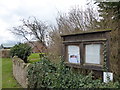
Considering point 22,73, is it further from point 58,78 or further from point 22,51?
point 22,51

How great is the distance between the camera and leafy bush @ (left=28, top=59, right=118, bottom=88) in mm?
3010

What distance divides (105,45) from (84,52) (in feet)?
2.40

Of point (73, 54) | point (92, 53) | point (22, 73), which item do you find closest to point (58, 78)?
point (73, 54)

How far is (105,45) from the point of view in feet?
10.6

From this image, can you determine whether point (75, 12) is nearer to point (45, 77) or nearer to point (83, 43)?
point (83, 43)

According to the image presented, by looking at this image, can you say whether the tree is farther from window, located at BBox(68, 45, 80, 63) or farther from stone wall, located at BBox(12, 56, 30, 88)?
window, located at BBox(68, 45, 80, 63)

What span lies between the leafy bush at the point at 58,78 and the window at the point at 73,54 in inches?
12.7

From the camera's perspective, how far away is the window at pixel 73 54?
3.99 m

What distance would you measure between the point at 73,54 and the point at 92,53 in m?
0.77

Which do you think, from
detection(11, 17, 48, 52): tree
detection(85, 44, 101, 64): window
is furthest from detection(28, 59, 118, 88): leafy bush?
detection(11, 17, 48, 52): tree

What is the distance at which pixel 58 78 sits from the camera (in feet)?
11.6

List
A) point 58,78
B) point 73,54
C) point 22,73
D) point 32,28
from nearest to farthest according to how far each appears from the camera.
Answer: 1. point 58,78
2. point 73,54
3. point 22,73
4. point 32,28

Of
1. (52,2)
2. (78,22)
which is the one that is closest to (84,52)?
(78,22)

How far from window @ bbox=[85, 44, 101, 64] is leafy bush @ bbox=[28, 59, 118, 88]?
0.47 metres
